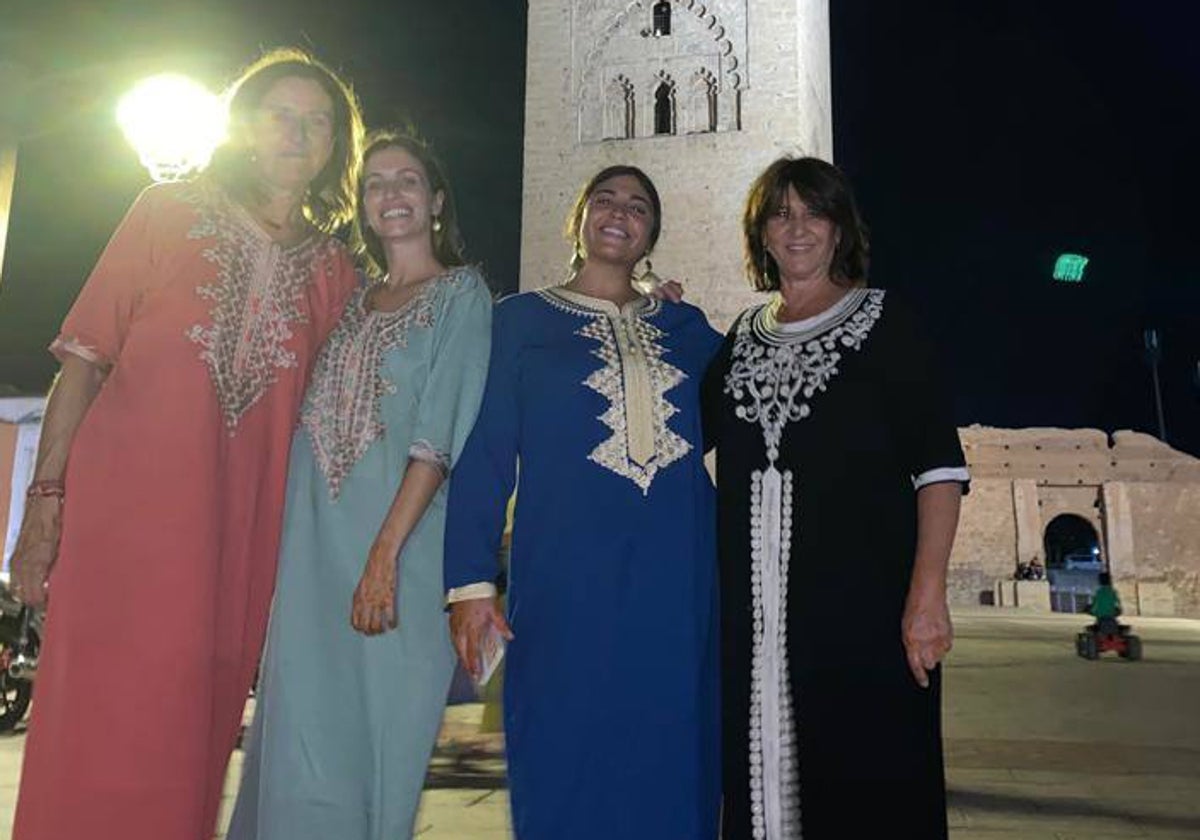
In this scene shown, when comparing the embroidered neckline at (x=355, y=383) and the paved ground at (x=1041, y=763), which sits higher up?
the embroidered neckline at (x=355, y=383)

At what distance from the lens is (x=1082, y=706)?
6715 mm

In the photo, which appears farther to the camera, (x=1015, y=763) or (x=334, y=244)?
(x=1015, y=763)

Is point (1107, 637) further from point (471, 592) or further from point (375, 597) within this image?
point (375, 597)

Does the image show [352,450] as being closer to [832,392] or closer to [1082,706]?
[832,392]

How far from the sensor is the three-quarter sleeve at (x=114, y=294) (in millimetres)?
1808

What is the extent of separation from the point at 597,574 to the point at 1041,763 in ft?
11.8

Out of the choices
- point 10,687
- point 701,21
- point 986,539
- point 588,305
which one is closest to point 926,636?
point 588,305

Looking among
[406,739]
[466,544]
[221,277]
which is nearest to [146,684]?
[406,739]

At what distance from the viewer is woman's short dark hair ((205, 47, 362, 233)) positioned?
2.07m

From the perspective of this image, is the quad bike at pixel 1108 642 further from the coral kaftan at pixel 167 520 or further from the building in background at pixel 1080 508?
the building in background at pixel 1080 508

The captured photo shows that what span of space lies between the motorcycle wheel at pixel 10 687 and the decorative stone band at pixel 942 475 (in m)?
5.28

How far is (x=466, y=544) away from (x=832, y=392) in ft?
2.55

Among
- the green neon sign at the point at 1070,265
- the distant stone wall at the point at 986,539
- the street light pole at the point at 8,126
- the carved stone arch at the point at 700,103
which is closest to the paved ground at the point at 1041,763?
the street light pole at the point at 8,126

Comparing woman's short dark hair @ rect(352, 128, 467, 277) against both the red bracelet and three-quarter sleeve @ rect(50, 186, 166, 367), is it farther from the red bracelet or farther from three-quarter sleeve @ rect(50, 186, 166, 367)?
the red bracelet
